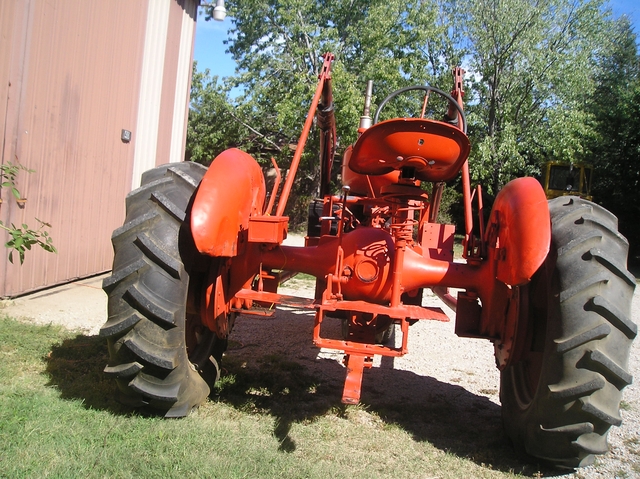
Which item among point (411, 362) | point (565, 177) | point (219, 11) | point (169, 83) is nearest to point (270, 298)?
point (411, 362)

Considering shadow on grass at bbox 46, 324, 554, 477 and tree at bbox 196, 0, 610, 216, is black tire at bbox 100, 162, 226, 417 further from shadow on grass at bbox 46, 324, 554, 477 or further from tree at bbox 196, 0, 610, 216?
tree at bbox 196, 0, 610, 216

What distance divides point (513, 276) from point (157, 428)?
193cm

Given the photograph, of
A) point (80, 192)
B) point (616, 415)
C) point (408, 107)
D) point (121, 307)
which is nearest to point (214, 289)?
point (121, 307)

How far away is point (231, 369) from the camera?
163 inches

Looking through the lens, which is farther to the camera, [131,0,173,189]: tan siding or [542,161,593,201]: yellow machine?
[542,161,593,201]: yellow machine

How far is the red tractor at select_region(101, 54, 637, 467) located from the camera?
2.62 metres

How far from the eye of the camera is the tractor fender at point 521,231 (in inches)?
101

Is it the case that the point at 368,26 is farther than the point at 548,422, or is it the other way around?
the point at 368,26

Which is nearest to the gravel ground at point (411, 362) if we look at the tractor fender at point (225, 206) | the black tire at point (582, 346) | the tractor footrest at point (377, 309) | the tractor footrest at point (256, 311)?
the black tire at point (582, 346)

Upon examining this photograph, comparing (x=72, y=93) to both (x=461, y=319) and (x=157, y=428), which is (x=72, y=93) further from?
(x=461, y=319)

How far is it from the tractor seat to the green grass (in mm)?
1524

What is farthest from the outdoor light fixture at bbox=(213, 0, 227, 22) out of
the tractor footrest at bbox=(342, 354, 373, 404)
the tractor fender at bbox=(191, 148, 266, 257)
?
the tractor footrest at bbox=(342, 354, 373, 404)

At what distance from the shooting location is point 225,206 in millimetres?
2791

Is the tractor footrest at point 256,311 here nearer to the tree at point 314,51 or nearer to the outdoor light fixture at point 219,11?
the outdoor light fixture at point 219,11
